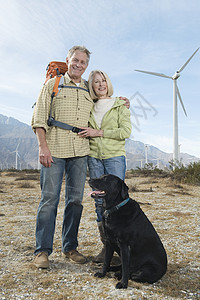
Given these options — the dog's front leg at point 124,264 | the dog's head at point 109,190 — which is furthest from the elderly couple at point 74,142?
the dog's front leg at point 124,264

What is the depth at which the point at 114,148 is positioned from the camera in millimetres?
3549

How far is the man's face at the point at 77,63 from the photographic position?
3582mm

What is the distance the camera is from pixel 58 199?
3580 mm

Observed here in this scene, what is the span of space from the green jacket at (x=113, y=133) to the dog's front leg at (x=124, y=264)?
1.15 meters

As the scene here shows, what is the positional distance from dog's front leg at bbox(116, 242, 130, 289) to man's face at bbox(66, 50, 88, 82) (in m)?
2.24

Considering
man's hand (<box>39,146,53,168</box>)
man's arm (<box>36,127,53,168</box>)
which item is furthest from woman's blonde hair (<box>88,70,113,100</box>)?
man's hand (<box>39,146,53,168</box>)

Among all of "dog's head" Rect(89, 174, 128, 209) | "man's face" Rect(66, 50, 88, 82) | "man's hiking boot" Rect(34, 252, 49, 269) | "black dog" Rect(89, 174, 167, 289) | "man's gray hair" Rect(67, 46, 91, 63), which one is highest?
"man's gray hair" Rect(67, 46, 91, 63)

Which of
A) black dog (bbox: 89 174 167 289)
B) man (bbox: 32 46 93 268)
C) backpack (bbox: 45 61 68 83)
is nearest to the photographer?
black dog (bbox: 89 174 167 289)

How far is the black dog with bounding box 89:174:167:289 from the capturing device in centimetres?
297

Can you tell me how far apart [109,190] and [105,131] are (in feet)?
2.74

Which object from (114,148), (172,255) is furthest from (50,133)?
(172,255)

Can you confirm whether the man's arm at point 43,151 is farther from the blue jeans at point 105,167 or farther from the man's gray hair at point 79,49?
the man's gray hair at point 79,49

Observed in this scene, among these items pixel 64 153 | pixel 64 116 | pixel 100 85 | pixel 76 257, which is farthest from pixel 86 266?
pixel 100 85

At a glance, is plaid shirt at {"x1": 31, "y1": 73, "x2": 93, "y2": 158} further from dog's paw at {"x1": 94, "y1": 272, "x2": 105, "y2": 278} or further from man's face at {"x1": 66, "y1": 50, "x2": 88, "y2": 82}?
dog's paw at {"x1": 94, "y1": 272, "x2": 105, "y2": 278}
